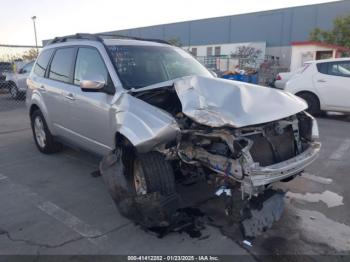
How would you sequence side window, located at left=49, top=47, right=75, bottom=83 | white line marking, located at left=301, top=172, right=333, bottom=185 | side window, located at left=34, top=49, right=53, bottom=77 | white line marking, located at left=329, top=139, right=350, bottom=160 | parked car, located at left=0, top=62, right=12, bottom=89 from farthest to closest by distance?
parked car, located at left=0, top=62, right=12, bottom=89
white line marking, located at left=329, top=139, right=350, bottom=160
side window, located at left=34, top=49, right=53, bottom=77
side window, located at left=49, top=47, right=75, bottom=83
white line marking, located at left=301, top=172, right=333, bottom=185

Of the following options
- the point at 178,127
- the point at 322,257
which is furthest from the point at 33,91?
the point at 322,257

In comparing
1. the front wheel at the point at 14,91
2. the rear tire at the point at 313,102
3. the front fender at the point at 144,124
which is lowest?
the front wheel at the point at 14,91

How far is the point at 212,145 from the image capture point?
10.3ft

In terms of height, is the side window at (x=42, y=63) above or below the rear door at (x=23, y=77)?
above

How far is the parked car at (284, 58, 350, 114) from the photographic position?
8477 millimetres

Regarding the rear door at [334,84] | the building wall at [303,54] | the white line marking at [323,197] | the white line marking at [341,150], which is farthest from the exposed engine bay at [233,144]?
the building wall at [303,54]

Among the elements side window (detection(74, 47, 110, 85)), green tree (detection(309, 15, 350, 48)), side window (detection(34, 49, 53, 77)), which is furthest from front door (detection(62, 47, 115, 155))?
green tree (detection(309, 15, 350, 48))

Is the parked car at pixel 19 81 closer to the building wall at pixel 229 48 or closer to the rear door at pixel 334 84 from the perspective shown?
the rear door at pixel 334 84

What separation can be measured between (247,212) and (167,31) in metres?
52.8

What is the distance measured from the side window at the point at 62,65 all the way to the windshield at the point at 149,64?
38.9 inches

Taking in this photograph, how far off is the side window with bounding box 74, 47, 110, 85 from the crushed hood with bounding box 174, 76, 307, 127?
118 centimetres

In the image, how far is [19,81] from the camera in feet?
44.8

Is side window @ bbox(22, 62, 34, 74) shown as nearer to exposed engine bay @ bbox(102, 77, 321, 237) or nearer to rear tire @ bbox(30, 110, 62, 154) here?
rear tire @ bbox(30, 110, 62, 154)

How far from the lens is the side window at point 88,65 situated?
404 centimetres
